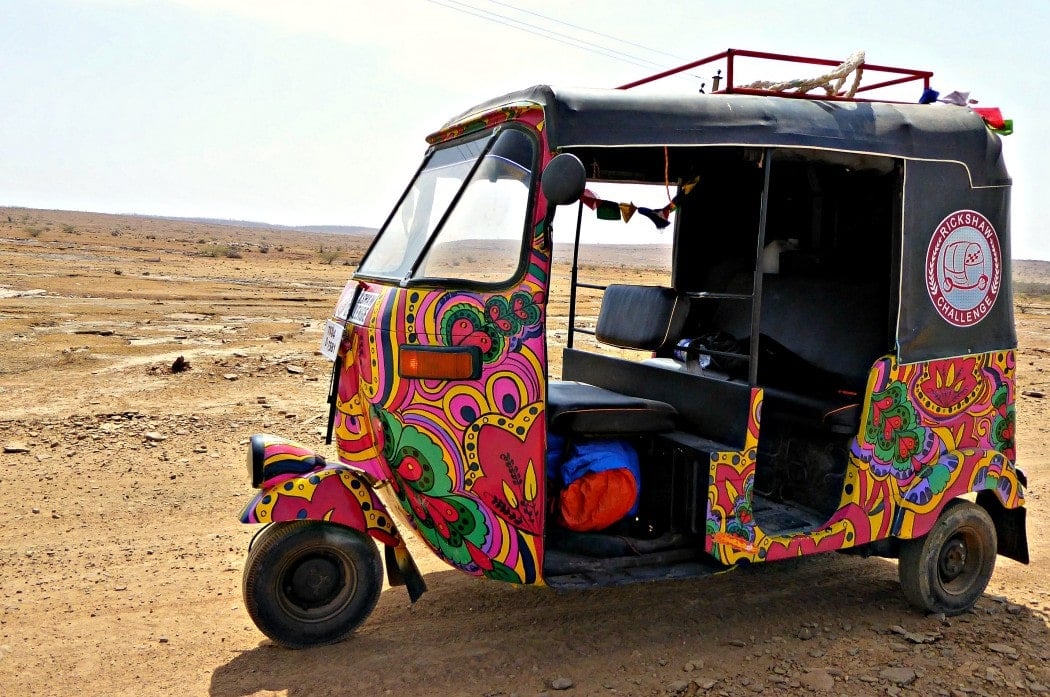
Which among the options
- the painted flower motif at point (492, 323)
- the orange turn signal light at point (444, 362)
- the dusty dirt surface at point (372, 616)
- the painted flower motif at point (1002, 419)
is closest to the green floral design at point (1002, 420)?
the painted flower motif at point (1002, 419)

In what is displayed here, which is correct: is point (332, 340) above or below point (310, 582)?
above

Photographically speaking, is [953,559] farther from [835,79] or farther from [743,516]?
[835,79]

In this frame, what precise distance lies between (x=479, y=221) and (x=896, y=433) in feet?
8.00

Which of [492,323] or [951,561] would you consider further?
[951,561]

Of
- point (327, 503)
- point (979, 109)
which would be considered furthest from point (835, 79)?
point (327, 503)

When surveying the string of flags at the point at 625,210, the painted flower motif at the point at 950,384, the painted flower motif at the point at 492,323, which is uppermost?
the string of flags at the point at 625,210

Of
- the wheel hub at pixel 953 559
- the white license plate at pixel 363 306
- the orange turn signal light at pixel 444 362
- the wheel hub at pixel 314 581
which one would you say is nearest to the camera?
the orange turn signal light at pixel 444 362

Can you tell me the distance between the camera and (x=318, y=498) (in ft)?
13.4

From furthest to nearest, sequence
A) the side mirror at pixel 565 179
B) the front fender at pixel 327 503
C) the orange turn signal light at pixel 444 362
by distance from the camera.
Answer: the front fender at pixel 327 503, the orange turn signal light at pixel 444 362, the side mirror at pixel 565 179

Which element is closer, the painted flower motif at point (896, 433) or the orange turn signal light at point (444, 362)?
the orange turn signal light at point (444, 362)

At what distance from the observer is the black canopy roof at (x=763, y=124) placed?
13.0 feet

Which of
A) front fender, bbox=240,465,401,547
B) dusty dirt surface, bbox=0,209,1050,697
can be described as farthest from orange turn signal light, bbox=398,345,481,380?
dusty dirt surface, bbox=0,209,1050,697

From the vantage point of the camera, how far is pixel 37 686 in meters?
3.84

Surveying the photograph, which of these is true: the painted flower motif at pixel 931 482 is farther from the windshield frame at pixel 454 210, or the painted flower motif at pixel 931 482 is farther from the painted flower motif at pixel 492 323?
the windshield frame at pixel 454 210
